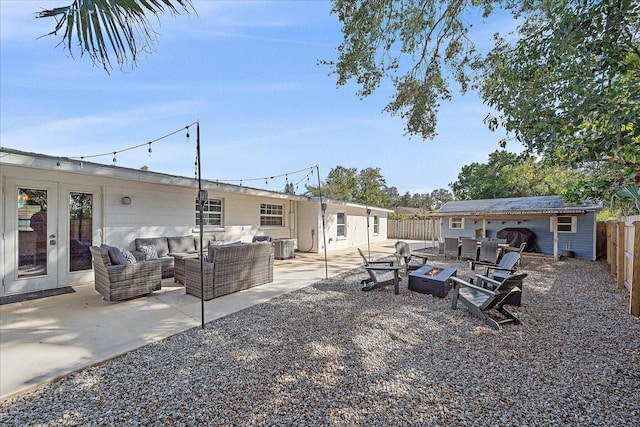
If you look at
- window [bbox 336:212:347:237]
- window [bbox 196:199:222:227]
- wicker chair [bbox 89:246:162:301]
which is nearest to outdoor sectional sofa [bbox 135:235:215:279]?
window [bbox 196:199:222:227]

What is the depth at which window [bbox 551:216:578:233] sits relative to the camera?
→ 11.9 m

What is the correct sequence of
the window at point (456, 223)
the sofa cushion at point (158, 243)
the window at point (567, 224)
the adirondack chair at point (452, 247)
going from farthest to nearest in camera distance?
the window at point (456, 223) → the window at point (567, 224) → the adirondack chair at point (452, 247) → the sofa cushion at point (158, 243)

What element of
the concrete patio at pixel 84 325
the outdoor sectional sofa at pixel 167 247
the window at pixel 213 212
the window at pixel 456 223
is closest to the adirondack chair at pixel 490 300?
the concrete patio at pixel 84 325

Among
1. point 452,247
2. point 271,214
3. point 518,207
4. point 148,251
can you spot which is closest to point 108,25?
point 148,251

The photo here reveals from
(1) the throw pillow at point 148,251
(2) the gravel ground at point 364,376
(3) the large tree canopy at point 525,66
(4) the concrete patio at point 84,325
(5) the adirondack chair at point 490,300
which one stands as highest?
(3) the large tree canopy at point 525,66

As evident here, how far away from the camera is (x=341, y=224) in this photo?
47.7ft

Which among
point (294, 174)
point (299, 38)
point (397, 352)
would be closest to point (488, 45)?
point (299, 38)

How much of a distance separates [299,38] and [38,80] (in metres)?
5.03

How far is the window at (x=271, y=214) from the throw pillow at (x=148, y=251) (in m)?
4.72

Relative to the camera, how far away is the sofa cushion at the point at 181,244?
7672mm

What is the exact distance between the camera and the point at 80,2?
4.27 ft

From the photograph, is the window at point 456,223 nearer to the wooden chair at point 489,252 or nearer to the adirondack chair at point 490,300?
the wooden chair at point 489,252

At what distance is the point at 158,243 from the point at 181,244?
23.3 inches

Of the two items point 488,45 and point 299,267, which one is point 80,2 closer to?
point 488,45
